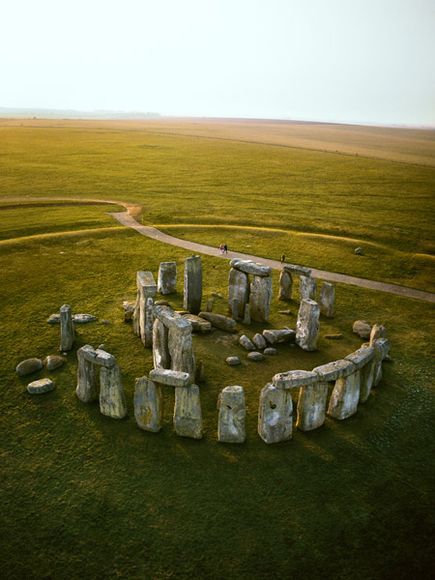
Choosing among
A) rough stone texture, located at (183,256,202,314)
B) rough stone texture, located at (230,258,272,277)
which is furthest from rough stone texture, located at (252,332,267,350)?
rough stone texture, located at (183,256,202,314)

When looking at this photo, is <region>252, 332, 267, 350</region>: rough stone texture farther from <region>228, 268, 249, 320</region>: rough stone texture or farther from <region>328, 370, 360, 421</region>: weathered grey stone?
<region>328, 370, 360, 421</region>: weathered grey stone

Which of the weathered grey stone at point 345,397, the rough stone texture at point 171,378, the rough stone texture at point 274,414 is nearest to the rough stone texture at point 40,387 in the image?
the rough stone texture at point 171,378

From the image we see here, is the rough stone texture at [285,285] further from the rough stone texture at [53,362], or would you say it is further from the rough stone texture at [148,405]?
the rough stone texture at [148,405]

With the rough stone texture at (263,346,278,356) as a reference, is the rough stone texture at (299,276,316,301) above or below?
above

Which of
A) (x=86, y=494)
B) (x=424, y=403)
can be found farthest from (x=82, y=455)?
(x=424, y=403)

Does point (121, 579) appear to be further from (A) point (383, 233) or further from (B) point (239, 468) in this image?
(A) point (383, 233)

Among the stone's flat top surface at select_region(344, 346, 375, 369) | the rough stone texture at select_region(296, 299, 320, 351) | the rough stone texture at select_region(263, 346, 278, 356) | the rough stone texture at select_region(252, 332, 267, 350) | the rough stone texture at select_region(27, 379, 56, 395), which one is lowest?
the rough stone texture at select_region(27, 379, 56, 395)

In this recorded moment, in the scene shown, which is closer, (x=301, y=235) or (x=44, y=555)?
(x=44, y=555)
